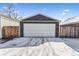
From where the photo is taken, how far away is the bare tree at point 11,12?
4676 millimetres

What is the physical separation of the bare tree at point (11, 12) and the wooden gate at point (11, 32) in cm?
30

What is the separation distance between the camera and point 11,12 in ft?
15.6

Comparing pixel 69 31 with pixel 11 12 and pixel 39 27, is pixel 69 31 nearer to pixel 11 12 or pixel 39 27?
pixel 39 27

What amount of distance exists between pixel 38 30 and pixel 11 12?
2.89 feet

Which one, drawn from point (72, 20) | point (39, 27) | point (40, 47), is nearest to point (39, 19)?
point (39, 27)

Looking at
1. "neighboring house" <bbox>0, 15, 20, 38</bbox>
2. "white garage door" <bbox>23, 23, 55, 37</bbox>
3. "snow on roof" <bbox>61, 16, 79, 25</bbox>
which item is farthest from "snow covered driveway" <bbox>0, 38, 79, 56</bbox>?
"snow on roof" <bbox>61, 16, 79, 25</bbox>

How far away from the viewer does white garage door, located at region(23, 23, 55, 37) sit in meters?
4.79

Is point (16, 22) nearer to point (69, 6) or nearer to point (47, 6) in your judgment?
point (47, 6)

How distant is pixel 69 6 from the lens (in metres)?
4.62

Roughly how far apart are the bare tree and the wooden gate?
0.99 ft

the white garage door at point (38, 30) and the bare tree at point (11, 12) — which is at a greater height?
the bare tree at point (11, 12)

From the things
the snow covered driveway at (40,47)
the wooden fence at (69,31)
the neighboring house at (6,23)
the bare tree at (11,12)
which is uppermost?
the bare tree at (11,12)

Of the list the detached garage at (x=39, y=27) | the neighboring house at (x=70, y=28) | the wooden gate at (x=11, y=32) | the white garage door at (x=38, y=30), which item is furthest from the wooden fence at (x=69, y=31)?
the wooden gate at (x=11, y=32)

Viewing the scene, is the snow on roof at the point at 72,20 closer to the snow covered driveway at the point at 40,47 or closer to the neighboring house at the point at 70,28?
the neighboring house at the point at 70,28
